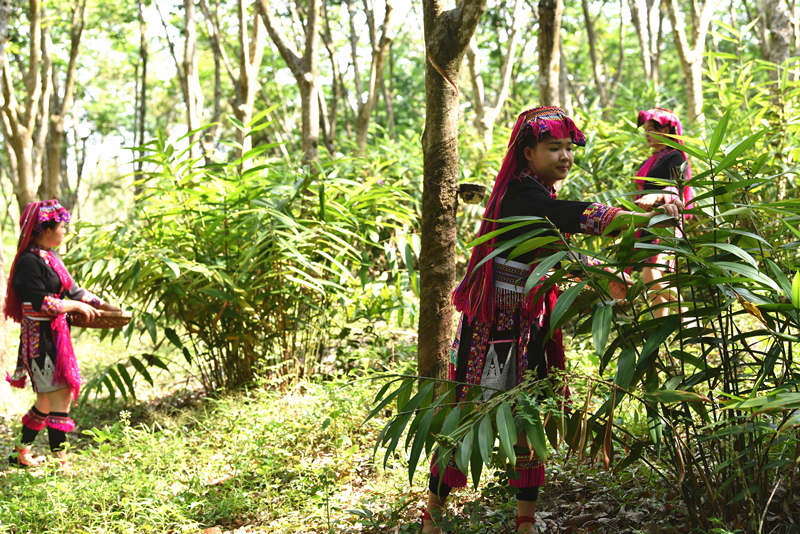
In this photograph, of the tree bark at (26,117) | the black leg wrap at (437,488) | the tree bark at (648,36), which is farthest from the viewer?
the tree bark at (648,36)

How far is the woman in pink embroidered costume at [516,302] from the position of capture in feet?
8.71

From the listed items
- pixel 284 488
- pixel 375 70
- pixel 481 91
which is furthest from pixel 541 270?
pixel 481 91

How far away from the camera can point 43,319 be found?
4.62m

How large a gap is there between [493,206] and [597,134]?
4589 millimetres

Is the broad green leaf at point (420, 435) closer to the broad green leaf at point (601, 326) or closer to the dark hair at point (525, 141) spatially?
the broad green leaf at point (601, 326)

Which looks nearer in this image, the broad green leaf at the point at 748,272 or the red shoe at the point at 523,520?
the broad green leaf at the point at 748,272

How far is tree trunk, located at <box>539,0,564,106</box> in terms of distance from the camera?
15.5 feet

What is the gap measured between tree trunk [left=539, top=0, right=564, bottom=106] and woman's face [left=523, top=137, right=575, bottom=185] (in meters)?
2.34

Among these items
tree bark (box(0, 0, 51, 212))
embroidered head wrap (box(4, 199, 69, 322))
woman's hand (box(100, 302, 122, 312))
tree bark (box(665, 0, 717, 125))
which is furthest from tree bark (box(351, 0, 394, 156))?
tree bark (box(0, 0, 51, 212))

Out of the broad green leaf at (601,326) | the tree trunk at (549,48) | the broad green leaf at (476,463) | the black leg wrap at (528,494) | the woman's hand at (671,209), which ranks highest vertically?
the tree trunk at (549,48)

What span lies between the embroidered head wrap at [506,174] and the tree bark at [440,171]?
0.37 m

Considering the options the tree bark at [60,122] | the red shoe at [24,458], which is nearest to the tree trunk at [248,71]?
the tree bark at [60,122]

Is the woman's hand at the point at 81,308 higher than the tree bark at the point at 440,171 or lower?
lower

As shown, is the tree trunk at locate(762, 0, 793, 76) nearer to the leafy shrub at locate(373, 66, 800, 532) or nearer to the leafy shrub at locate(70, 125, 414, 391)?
the leafy shrub at locate(70, 125, 414, 391)
